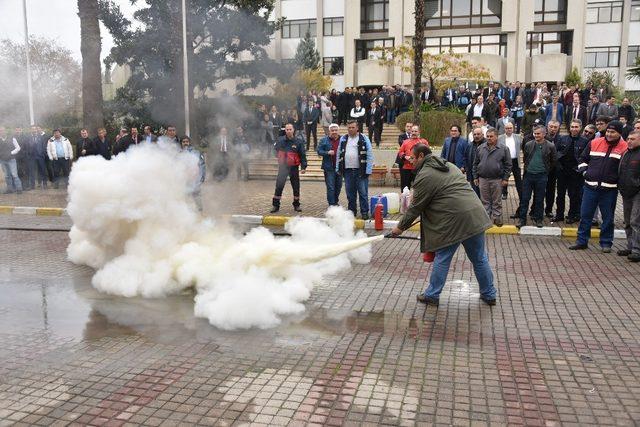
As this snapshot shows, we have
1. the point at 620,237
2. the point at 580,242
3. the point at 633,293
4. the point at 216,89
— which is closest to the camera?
the point at 633,293

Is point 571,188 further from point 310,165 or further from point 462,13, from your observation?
point 462,13

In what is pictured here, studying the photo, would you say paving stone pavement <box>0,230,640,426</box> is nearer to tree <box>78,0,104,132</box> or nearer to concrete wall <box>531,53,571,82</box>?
tree <box>78,0,104,132</box>

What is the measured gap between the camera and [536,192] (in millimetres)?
10773

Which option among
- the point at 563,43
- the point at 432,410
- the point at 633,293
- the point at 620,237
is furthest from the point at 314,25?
the point at 432,410

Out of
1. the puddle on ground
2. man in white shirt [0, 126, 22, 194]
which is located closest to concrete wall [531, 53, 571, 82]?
man in white shirt [0, 126, 22, 194]

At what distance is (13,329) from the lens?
18.5 ft

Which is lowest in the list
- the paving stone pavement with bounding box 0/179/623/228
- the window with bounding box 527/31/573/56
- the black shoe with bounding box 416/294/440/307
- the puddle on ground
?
the puddle on ground

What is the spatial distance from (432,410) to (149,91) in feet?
35.4

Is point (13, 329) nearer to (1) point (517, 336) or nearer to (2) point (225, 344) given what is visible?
(2) point (225, 344)

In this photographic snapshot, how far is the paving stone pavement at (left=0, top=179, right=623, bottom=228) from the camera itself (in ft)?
39.4

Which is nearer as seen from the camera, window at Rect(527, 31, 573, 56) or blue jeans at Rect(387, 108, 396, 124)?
blue jeans at Rect(387, 108, 396, 124)

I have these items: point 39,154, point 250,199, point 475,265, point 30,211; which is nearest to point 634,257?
point 475,265

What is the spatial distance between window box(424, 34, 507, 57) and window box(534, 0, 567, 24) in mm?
2668

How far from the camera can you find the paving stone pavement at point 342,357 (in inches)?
157
